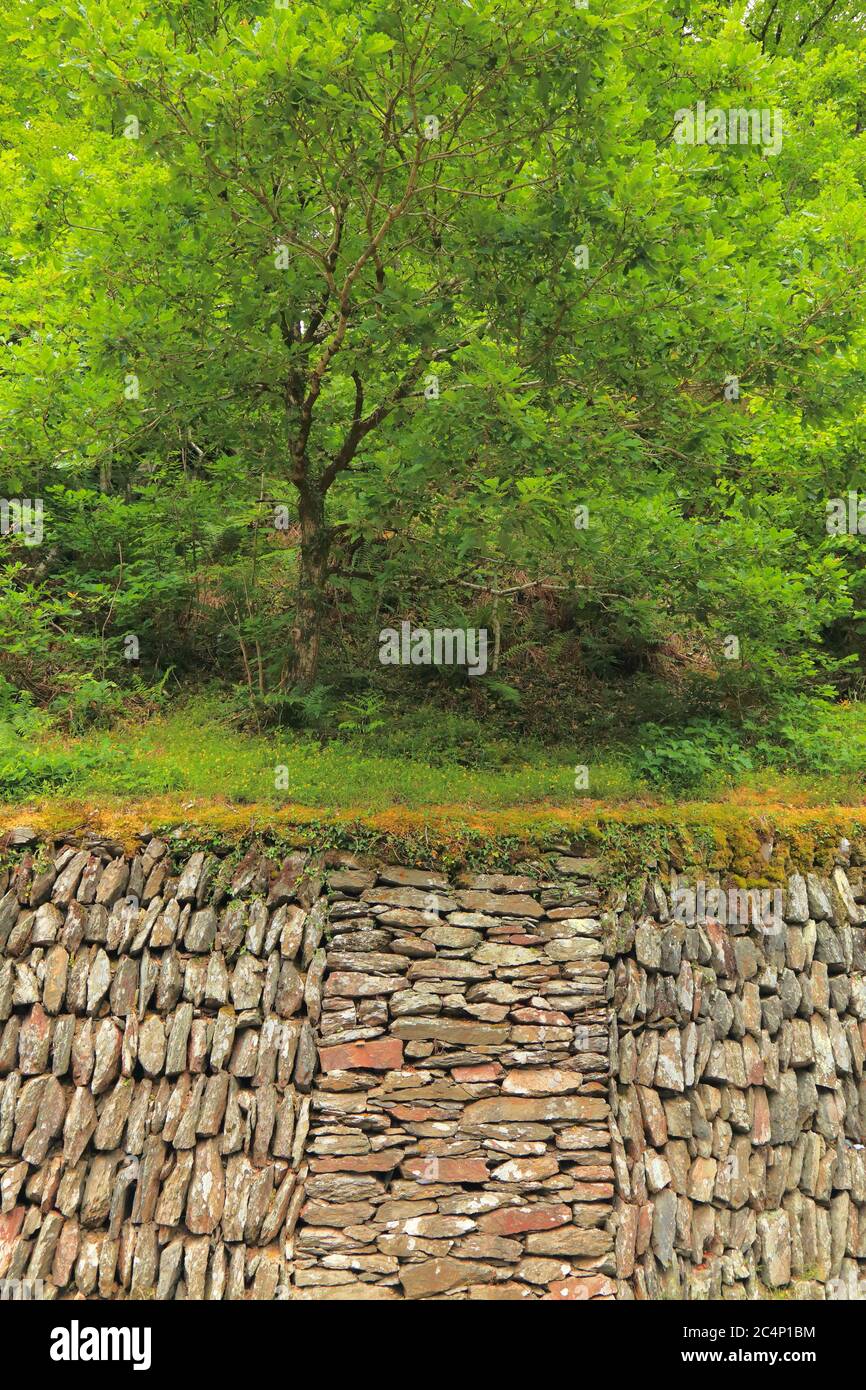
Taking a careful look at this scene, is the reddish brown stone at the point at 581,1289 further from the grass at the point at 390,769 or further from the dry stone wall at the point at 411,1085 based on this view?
the grass at the point at 390,769

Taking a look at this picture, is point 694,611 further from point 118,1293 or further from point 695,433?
point 118,1293

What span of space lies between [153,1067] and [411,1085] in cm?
182

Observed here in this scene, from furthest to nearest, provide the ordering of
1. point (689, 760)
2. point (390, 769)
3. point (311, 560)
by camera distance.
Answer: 1. point (311, 560)
2. point (689, 760)
3. point (390, 769)

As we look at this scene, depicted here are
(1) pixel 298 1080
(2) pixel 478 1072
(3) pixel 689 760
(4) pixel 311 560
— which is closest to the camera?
(1) pixel 298 1080

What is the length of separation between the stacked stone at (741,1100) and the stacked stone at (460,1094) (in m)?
0.30

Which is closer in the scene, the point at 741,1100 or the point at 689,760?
the point at 741,1100

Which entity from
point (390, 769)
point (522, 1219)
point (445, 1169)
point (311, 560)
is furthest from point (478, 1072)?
point (311, 560)

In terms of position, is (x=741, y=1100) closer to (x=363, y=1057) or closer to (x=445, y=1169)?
(x=445, y=1169)

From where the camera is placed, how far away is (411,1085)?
7078 mm

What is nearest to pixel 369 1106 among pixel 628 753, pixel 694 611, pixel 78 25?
pixel 628 753

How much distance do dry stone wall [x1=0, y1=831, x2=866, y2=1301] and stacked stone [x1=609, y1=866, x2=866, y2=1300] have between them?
2 centimetres

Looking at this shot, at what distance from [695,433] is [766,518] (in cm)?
253

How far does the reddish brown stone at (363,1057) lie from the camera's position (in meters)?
7.10

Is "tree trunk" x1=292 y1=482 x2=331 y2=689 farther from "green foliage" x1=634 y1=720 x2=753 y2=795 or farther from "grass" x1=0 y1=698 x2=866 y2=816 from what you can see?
"green foliage" x1=634 y1=720 x2=753 y2=795
